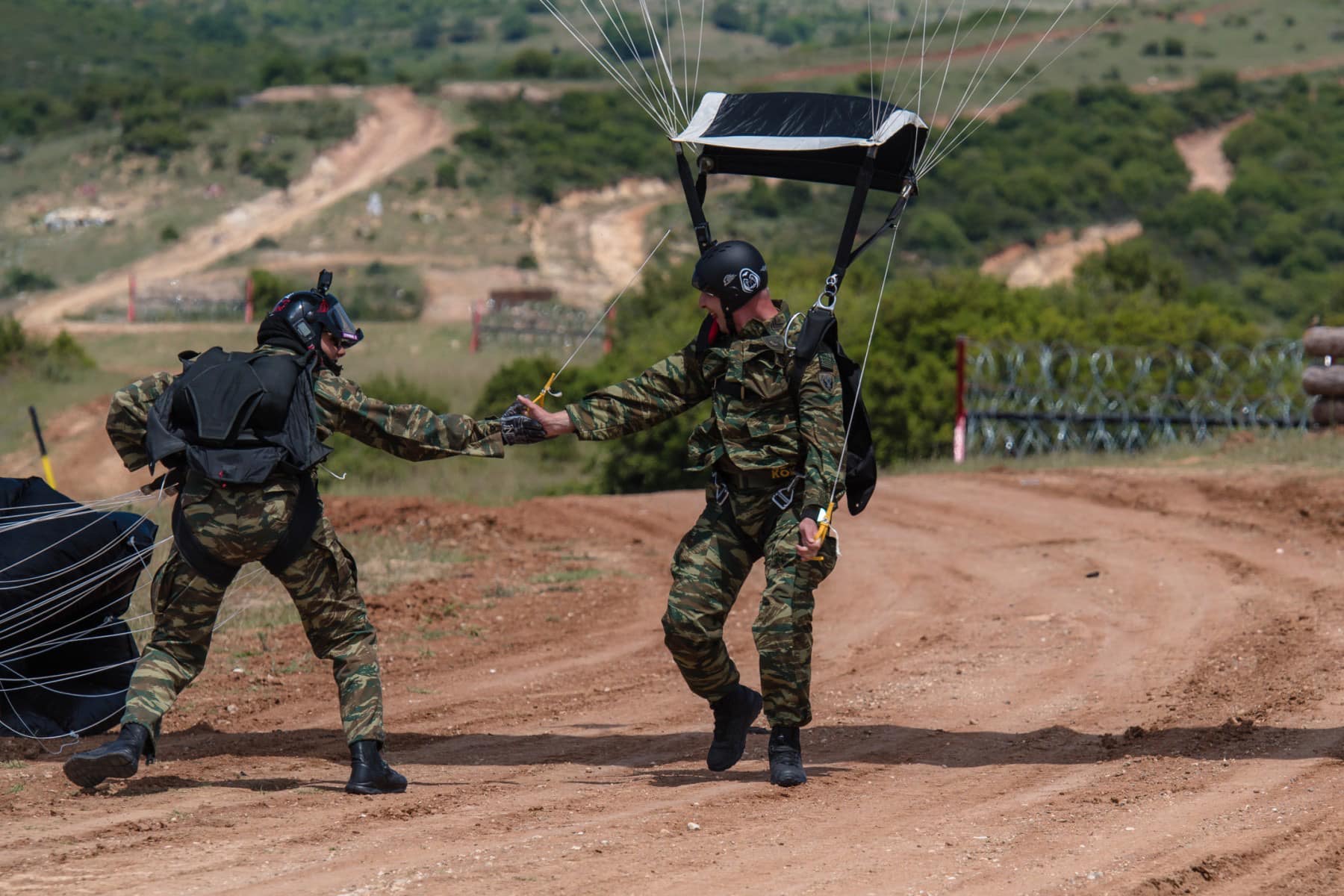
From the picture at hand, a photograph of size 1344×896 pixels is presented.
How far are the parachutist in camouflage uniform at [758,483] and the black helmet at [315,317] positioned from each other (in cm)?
74

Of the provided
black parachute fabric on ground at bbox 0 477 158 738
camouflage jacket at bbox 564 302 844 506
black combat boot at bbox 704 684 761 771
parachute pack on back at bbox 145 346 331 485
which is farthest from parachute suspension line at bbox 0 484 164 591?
black combat boot at bbox 704 684 761 771

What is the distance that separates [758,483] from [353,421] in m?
1.59

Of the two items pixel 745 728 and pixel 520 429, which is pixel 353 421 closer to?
pixel 520 429

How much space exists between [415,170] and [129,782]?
212 feet

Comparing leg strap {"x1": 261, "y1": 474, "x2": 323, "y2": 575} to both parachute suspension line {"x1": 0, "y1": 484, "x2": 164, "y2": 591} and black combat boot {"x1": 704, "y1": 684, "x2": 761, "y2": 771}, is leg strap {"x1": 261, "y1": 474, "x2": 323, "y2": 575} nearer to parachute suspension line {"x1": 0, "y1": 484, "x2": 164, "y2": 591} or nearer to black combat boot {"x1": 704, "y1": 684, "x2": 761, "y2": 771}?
parachute suspension line {"x1": 0, "y1": 484, "x2": 164, "y2": 591}

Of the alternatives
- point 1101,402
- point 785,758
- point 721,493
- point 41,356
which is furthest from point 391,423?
point 41,356

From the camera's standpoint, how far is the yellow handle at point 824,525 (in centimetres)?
613

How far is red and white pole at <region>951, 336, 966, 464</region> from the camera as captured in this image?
20969mm

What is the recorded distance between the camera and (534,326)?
42438mm

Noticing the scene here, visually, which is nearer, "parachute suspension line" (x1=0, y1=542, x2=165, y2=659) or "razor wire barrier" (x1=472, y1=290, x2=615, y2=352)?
"parachute suspension line" (x1=0, y1=542, x2=165, y2=659)

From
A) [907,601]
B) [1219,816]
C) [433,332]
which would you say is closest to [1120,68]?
[433,332]

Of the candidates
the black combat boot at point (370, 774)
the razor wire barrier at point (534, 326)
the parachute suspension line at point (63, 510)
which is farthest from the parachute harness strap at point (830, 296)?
the razor wire barrier at point (534, 326)

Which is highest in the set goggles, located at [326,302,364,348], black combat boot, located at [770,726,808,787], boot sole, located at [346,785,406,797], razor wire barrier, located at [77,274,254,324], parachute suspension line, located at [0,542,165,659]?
razor wire barrier, located at [77,274,254,324]

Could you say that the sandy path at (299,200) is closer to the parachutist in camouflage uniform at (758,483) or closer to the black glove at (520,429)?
the black glove at (520,429)
